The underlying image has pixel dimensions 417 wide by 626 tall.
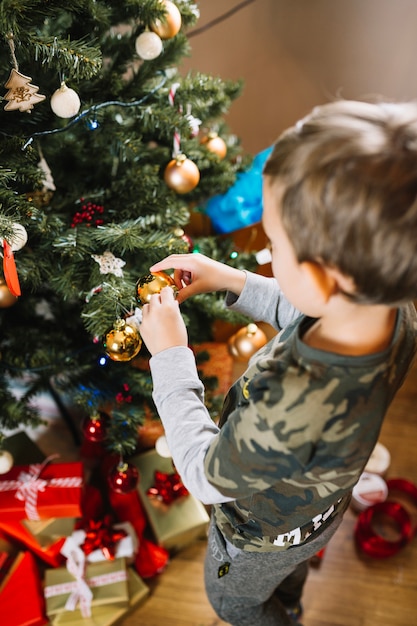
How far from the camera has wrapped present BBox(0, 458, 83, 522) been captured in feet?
3.50

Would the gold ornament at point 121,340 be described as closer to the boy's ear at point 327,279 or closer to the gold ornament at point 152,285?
the gold ornament at point 152,285

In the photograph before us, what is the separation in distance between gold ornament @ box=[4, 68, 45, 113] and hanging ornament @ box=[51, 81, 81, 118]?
0.08ft

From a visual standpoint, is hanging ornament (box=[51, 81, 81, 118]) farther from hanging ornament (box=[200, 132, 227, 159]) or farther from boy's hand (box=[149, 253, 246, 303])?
hanging ornament (box=[200, 132, 227, 159])

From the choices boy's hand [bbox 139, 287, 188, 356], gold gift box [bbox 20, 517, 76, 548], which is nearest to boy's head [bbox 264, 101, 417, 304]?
boy's hand [bbox 139, 287, 188, 356]

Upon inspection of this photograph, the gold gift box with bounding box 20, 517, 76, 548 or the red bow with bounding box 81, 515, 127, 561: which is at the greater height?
the gold gift box with bounding box 20, 517, 76, 548

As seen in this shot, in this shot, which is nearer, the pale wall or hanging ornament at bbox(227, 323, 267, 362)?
hanging ornament at bbox(227, 323, 267, 362)

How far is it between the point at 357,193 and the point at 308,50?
1.18 metres

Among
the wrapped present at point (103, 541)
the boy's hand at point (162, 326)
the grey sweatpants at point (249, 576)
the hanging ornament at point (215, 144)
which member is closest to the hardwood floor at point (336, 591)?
the wrapped present at point (103, 541)

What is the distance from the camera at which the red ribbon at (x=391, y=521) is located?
1.20 m

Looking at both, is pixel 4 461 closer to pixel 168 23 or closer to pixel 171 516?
pixel 171 516

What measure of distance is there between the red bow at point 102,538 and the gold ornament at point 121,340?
599 mm

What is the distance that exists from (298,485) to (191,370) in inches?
7.4

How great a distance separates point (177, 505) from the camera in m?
1.19

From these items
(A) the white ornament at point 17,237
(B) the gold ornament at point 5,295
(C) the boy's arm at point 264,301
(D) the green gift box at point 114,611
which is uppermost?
(A) the white ornament at point 17,237
